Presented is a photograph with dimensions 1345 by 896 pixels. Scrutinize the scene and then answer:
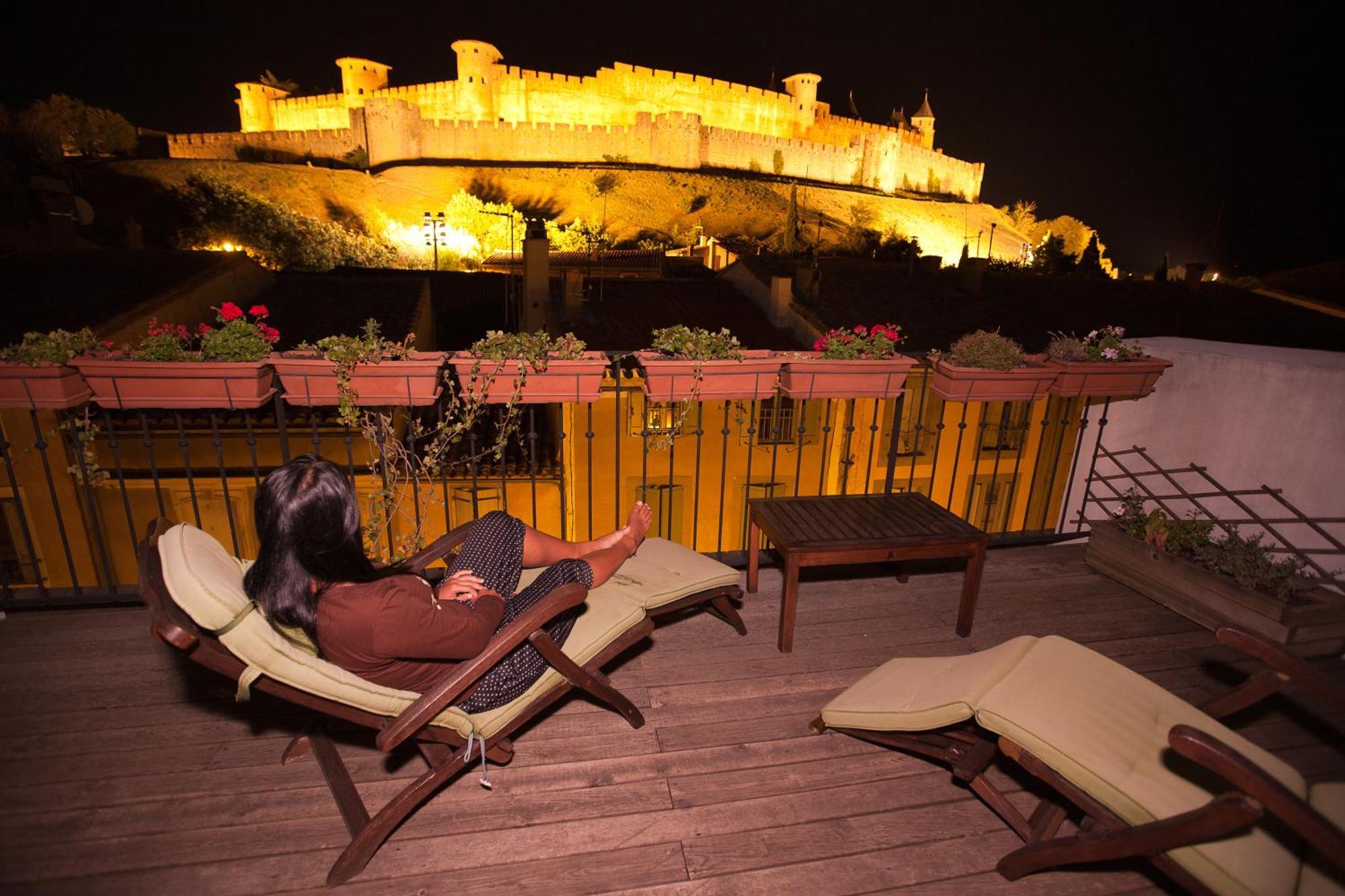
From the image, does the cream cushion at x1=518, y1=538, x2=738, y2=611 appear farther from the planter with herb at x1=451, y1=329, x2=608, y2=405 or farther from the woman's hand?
the planter with herb at x1=451, y1=329, x2=608, y2=405

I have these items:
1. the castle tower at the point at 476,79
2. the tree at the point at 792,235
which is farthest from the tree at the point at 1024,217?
the castle tower at the point at 476,79

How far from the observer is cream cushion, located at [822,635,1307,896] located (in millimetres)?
1330

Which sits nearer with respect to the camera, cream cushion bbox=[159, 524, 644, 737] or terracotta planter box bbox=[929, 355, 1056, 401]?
cream cushion bbox=[159, 524, 644, 737]

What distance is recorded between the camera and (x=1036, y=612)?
2.88 meters

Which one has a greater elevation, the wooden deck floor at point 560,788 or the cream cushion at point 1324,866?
the cream cushion at point 1324,866

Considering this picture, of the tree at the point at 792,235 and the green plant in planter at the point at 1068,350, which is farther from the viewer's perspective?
the tree at the point at 792,235

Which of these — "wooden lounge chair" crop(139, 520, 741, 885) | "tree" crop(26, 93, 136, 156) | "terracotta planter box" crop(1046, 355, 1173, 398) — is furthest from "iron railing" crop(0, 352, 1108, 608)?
"tree" crop(26, 93, 136, 156)

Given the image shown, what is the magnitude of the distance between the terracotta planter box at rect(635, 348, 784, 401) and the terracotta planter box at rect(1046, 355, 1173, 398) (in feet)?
4.65

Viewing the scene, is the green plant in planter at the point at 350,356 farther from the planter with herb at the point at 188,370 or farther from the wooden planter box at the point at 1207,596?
the wooden planter box at the point at 1207,596

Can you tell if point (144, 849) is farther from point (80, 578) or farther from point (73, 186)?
point (73, 186)

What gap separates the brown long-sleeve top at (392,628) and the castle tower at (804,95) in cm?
5181

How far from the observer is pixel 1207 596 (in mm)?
2750

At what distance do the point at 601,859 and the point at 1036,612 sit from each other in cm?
221

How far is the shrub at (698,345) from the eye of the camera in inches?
115
